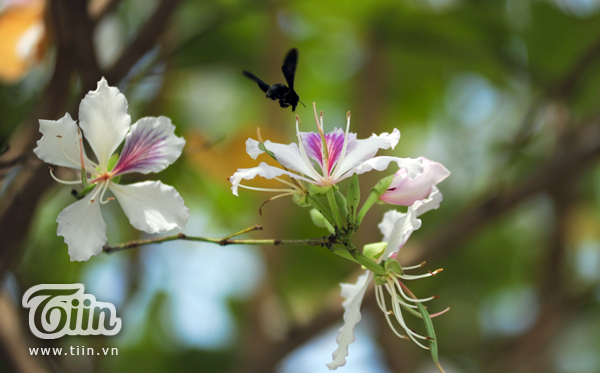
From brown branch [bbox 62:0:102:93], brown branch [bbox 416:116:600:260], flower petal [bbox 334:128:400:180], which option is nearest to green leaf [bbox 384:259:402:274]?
flower petal [bbox 334:128:400:180]

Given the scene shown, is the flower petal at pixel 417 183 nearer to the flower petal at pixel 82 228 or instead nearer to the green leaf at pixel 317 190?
the green leaf at pixel 317 190

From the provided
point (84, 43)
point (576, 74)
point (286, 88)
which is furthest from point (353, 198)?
point (576, 74)

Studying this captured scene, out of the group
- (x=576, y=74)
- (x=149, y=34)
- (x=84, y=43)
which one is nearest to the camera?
(x=84, y=43)

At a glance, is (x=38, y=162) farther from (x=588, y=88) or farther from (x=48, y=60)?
(x=588, y=88)

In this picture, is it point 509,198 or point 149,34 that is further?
point 509,198

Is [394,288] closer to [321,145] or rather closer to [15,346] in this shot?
[321,145]

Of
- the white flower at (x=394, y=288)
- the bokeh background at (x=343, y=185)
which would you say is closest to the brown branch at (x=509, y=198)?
the bokeh background at (x=343, y=185)
